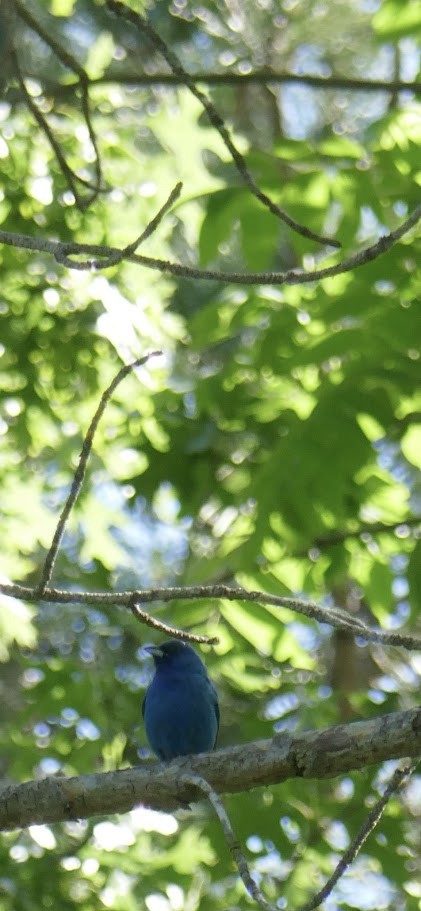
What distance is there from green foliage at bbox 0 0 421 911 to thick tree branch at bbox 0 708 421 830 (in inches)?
61.7

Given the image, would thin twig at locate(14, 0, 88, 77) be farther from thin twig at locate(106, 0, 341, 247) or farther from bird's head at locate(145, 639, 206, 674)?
bird's head at locate(145, 639, 206, 674)

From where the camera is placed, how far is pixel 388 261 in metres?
5.71

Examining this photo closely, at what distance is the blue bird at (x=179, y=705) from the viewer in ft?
23.5

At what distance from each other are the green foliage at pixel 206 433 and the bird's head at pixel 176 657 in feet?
0.62

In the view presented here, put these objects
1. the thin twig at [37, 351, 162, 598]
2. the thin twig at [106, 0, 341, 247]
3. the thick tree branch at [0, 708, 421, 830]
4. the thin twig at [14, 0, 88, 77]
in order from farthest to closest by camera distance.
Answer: the thin twig at [14, 0, 88, 77], the thin twig at [106, 0, 341, 247], the thick tree branch at [0, 708, 421, 830], the thin twig at [37, 351, 162, 598]

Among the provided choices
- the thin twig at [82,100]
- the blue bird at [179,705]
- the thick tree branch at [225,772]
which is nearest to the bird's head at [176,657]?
the blue bird at [179,705]

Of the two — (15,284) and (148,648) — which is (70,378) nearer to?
(15,284)

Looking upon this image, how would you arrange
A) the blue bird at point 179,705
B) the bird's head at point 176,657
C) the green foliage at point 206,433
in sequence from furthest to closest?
the bird's head at point 176,657
the blue bird at point 179,705
the green foliage at point 206,433

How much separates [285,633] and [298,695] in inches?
54.8

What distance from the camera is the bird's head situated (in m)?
7.66

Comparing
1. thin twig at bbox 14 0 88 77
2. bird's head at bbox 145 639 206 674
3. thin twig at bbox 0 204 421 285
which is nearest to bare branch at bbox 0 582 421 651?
thin twig at bbox 0 204 421 285

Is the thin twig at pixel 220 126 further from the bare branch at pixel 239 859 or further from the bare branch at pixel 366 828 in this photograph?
the bare branch at pixel 239 859

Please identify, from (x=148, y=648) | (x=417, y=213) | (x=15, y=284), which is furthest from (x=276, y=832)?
(x=417, y=213)

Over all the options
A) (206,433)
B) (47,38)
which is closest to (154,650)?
(206,433)
